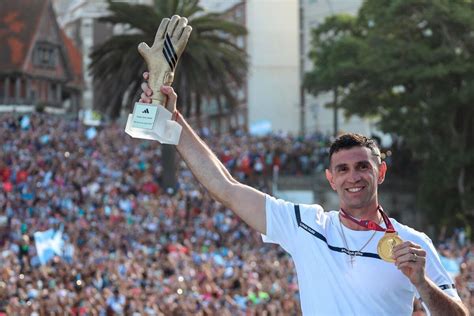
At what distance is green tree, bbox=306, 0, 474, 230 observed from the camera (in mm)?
36562

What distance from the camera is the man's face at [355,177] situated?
4.32 meters

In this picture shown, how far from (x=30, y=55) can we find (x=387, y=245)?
6347cm

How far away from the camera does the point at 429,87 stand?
37.6m

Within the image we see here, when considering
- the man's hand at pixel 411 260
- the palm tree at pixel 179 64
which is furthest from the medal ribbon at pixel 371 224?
the palm tree at pixel 179 64

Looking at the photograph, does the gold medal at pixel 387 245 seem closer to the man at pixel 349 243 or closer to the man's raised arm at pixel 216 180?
the man at pixel 349 243

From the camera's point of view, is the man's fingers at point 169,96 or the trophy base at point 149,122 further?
the man's fingers at point 169,96

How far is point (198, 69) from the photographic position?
3297 cm

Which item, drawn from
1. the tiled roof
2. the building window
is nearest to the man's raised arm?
the tiled roof

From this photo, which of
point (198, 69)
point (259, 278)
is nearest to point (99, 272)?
point (259, 278)

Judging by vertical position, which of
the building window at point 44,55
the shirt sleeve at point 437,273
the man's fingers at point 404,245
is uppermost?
the building window at point 44,55

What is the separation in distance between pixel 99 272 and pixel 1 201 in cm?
625

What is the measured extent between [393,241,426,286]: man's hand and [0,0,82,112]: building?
58.7 metres

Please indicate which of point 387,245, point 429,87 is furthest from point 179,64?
point 387,245

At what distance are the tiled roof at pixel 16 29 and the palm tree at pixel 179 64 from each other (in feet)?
104
